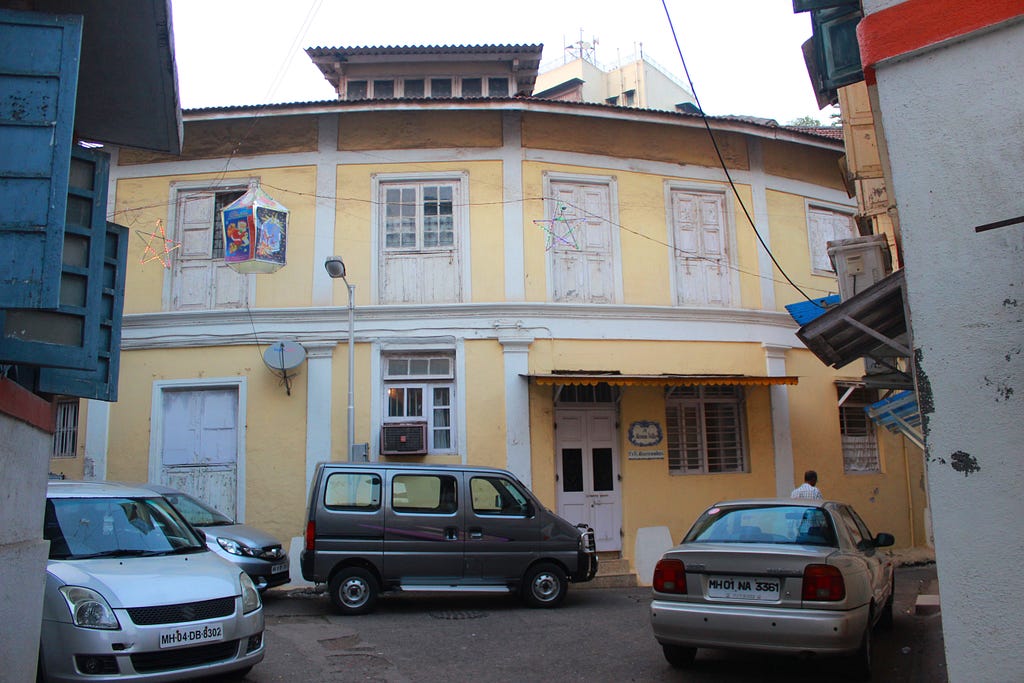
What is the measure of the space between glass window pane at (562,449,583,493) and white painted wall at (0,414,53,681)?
27.8 feet

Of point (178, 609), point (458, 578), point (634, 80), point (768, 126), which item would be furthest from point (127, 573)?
point (634, 80)

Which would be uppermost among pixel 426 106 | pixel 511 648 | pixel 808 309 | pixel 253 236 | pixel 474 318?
pixel 426 106

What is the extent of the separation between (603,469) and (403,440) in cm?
321

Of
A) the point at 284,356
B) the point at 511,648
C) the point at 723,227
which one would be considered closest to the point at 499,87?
the point at 723,227

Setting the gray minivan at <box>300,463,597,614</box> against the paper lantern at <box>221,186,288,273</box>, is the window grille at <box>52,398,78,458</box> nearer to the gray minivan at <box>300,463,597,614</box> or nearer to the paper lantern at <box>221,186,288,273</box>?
the paper lantern at <box>221,186,288,273</box>

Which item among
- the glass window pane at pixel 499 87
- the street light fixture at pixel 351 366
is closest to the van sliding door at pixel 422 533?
the street light fixture at pixel 351 366

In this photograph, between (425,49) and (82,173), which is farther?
(425,49)

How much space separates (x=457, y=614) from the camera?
9867mm

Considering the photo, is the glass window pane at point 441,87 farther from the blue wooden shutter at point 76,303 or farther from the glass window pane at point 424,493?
the blue wooden shutter at point 76,303

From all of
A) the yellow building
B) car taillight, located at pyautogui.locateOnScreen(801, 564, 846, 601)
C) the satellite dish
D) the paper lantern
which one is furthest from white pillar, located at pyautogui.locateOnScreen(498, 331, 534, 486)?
car taillight, located at pyautogui.locateOnScreen(801, 564, 846, 601)

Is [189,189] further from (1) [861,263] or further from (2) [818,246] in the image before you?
(2) [818,246]

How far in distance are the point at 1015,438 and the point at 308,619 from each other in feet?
26.4

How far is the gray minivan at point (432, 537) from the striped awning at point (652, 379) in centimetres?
199

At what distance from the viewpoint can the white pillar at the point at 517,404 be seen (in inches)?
492
